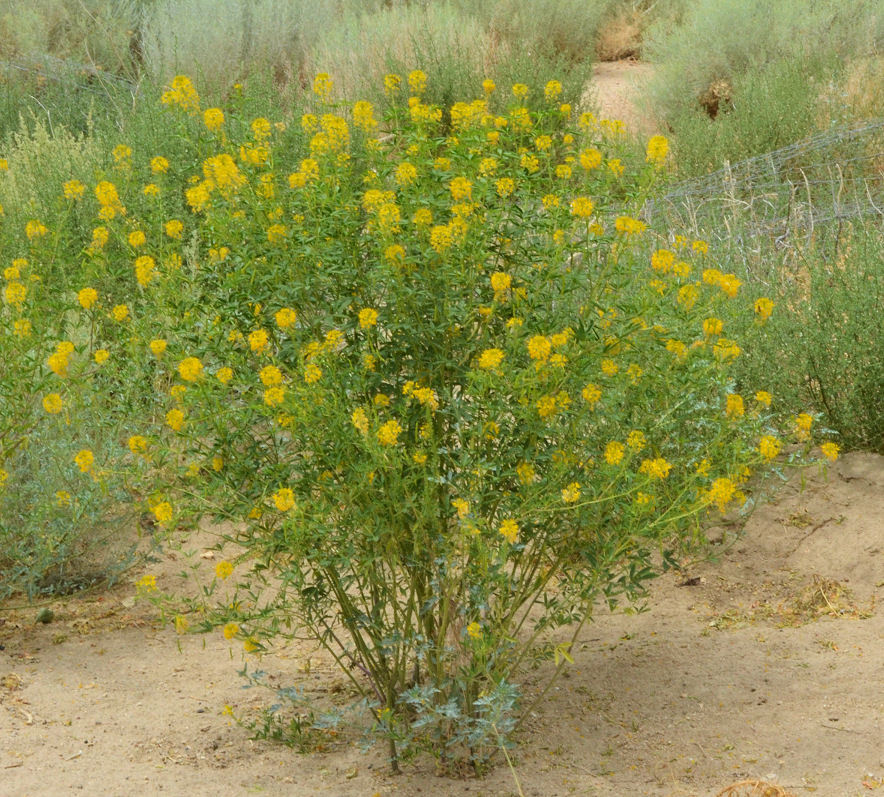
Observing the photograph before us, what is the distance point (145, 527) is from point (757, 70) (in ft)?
23.7

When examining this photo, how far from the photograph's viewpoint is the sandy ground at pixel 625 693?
3.11 meters

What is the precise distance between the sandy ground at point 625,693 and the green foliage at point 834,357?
7.6 inches

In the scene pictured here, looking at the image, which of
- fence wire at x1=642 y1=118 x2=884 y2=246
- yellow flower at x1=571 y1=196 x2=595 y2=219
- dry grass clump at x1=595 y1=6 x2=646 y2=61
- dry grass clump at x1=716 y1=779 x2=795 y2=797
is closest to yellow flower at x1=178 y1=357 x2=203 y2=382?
yellow flower at x1=571 y1=196 x2=595 y2=219

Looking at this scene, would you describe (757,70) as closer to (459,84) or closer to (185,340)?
(459,84)

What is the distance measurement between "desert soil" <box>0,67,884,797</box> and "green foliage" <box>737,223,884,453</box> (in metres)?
0.20

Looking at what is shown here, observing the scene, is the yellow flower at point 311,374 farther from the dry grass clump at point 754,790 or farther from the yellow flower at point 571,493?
the dry grass clump at point 754,790

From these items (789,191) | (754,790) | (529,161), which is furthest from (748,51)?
(754,790)

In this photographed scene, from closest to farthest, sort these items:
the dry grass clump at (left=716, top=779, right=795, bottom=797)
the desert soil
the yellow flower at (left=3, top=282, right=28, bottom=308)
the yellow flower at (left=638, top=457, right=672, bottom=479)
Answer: the yellow flower at (left=638, top=457, right=672, bottom=479)
the dry grass clump at (left=716, top=779, right=795, bottom=797)
the desert soil
the yellow flower at (left=3, top=282, right=28, bottom=308)

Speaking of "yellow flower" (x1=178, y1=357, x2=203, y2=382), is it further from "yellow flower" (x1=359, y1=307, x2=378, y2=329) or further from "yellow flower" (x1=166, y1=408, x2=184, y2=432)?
"yellow flower" (x1=359, y1=307, x2=378, y2=329)

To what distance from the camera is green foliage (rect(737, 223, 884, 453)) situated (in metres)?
4.53

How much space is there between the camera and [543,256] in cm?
291

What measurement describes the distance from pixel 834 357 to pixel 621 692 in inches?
66.6

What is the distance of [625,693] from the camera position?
359 centimetres

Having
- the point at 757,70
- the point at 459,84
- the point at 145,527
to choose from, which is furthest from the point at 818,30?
the point at 145,527
